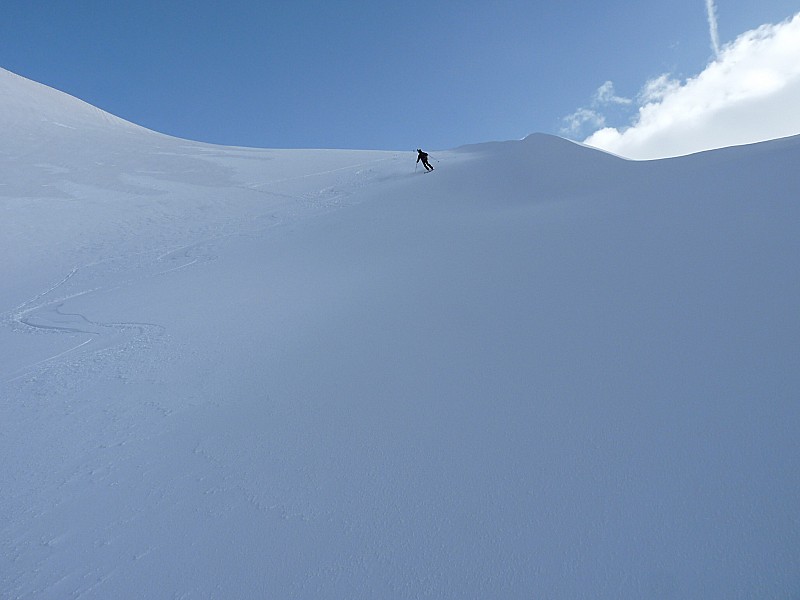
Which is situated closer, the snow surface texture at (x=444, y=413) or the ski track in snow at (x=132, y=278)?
the snow surface texture at (x=444, y=413)

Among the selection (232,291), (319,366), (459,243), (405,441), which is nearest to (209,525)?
(405,441)

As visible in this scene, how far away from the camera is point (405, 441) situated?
2326mm

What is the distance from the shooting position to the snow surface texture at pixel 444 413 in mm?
1699

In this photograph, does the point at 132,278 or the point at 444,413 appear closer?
the point at 444,413

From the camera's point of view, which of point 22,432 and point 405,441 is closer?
point 405,441

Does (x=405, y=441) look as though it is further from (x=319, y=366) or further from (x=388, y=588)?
(x=319, y=366)

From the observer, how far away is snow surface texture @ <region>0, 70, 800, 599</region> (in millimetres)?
1699

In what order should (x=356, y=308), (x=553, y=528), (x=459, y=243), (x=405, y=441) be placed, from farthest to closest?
(x=459, y=243) → (x=356, y=308) → (x=405, y=441) → (x=553, y=528)

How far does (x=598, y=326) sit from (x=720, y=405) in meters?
0.95

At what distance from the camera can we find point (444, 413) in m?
2.48

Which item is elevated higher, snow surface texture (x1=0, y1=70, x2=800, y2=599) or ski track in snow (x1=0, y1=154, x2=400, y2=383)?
ski track in snow (x1=0, y1=154, x2=400, y2=383)

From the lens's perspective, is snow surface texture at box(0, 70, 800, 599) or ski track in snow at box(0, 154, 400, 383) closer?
snow surface texture at box(0, 70, 800, 599)

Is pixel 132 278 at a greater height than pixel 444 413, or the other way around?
pixel 132 278

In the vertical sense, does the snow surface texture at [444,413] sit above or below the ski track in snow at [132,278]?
below
